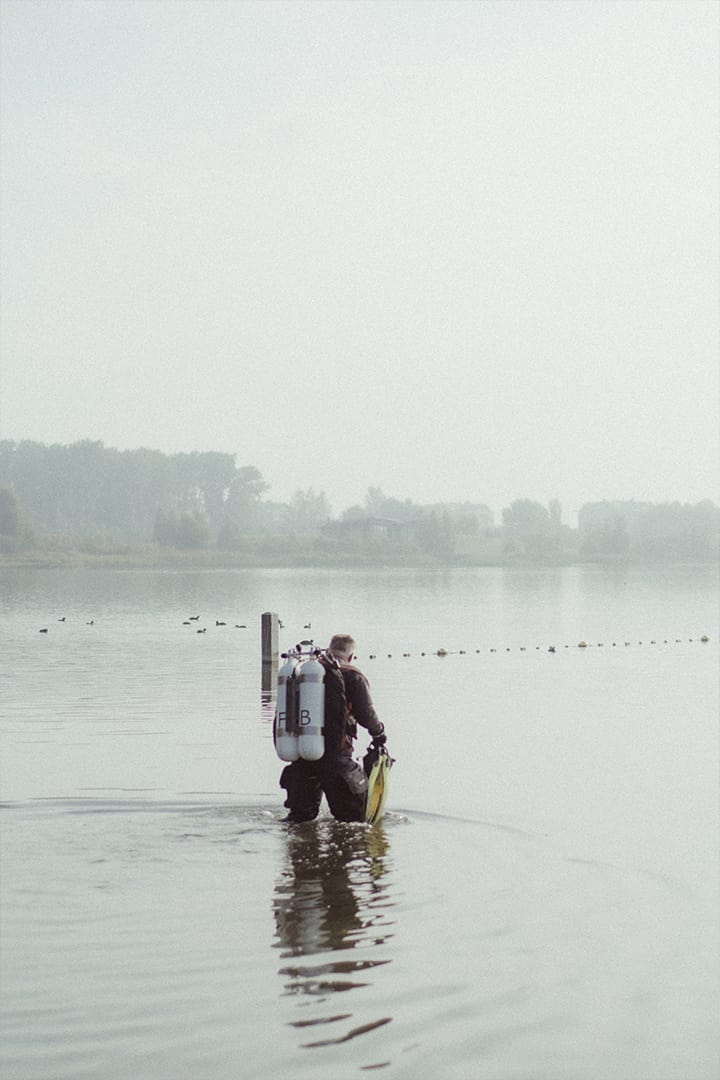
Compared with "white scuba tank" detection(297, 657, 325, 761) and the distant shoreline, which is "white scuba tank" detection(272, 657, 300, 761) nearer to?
"white scuba tank" detection(297, 657, 325, 761)

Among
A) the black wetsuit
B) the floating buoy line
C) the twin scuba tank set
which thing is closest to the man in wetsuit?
the black wetsuit

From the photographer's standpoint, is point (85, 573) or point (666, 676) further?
point (85, 573)

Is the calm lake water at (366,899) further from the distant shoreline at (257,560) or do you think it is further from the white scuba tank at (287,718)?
the distant shoreline at (257,560)

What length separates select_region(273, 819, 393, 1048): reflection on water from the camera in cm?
802

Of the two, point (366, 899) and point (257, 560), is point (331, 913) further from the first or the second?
point (257, 560)

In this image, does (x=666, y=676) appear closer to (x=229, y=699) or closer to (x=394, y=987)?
(x=229, y=699)

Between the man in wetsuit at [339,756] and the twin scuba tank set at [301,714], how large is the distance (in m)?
0.11

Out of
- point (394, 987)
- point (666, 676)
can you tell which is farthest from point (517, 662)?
point (394, 987)

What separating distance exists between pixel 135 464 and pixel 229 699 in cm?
16195

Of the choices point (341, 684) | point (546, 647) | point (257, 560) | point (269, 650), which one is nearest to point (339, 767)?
point (341, 684)

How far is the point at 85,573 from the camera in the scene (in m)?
118

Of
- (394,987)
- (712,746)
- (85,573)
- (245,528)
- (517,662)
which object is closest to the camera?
(394,987)

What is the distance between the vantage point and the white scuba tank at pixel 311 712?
11.9m

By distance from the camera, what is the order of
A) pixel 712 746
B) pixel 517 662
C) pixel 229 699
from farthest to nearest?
pixel 517 662 → pixel 229 699 → pixel 712 746
